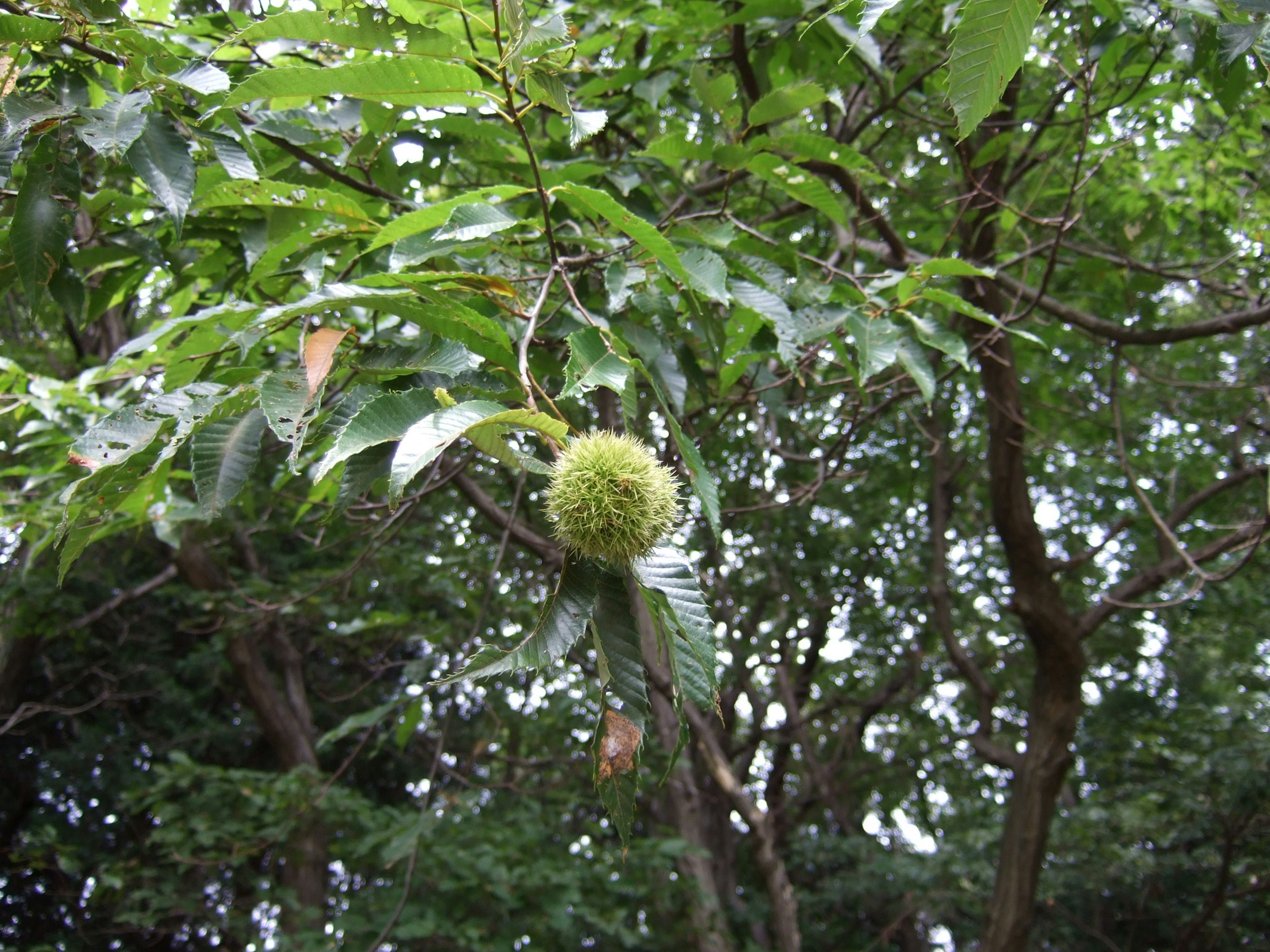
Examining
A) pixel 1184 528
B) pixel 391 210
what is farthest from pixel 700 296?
pixel 1184 528

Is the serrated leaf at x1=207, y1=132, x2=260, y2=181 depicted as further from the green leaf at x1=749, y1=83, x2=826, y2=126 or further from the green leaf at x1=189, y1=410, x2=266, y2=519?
the green leaf at x1=749, y1=83, x2=826, y2=126

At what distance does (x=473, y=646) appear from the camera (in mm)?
3467

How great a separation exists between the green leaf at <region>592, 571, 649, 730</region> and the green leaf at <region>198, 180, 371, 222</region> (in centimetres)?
83

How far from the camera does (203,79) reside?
1203 mm

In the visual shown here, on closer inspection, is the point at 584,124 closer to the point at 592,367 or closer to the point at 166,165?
the point at 592,367

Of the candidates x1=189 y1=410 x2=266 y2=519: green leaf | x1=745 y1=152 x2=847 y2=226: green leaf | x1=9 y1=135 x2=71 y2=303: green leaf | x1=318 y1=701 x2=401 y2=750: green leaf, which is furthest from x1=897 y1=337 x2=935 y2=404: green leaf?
x1=318 y1=701 x2=401 y2=750: green leaf

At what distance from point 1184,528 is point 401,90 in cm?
615

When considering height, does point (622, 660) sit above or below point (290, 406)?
below

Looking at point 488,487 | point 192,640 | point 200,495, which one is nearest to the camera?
point 200,495

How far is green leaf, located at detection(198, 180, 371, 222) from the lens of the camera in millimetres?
1328

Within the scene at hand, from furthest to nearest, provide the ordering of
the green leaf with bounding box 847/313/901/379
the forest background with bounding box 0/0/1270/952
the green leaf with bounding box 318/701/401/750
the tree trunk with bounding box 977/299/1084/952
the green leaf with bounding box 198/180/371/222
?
the tree trunk with bounding box 977/299/1084/952, the green leaf with bounding box 318/701/401/750, the green leaf with bounding box 847/313/901/379, the green leaf with bounding box 198/180/371/222, the forest background with bounding box 0/0/1270/952

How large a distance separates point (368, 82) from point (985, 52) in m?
0.72

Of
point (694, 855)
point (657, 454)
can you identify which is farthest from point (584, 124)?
point (694, 855)

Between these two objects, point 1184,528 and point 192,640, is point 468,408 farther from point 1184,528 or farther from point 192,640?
point 192,640
